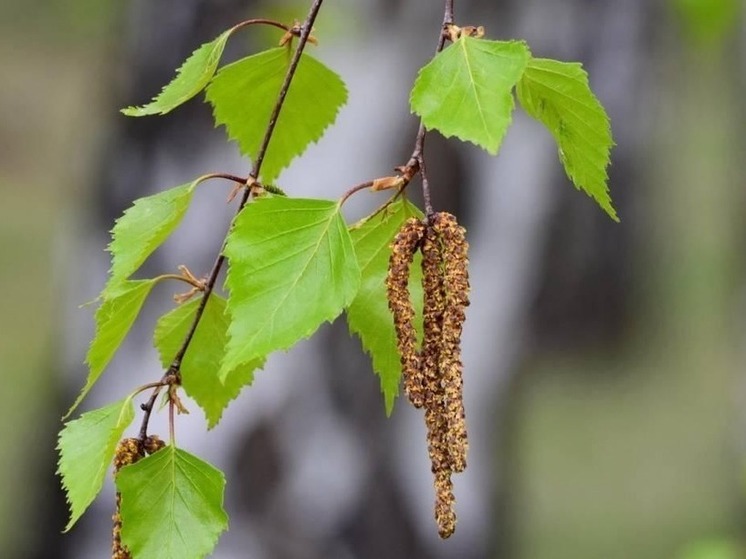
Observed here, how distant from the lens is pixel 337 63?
5.36 ft

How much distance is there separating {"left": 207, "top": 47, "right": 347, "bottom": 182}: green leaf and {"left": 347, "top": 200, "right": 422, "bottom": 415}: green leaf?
5.6 inches

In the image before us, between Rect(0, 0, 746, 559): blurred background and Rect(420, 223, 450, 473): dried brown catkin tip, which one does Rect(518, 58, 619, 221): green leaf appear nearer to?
Rect(420, 223, 450, 473): dried brown catkin tip

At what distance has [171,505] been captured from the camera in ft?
2.17

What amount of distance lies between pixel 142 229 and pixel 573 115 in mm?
223

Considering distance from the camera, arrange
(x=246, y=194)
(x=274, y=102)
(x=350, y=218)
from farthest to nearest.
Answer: (x=350, y=218) → (x=274, y=102) → (x=246, y=194)

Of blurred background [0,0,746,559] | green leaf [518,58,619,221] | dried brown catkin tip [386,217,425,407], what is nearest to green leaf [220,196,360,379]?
dried brown catkin tip [386,217,425,407]

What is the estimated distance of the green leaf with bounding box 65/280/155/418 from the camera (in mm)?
686

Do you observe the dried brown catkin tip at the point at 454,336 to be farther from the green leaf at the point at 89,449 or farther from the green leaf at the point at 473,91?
the green leaf at the point at 89,449

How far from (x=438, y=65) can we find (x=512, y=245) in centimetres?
124

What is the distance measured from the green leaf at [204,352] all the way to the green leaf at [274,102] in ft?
0.33

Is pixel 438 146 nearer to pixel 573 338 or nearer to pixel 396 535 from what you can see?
pixel 396 535

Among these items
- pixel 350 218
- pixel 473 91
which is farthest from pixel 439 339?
pixel 350 218

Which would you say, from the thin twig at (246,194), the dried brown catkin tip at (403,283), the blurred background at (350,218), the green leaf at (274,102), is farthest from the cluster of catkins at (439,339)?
the blurred background at (350,218)

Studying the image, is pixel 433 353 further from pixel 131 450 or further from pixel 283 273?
pixel 131 450
